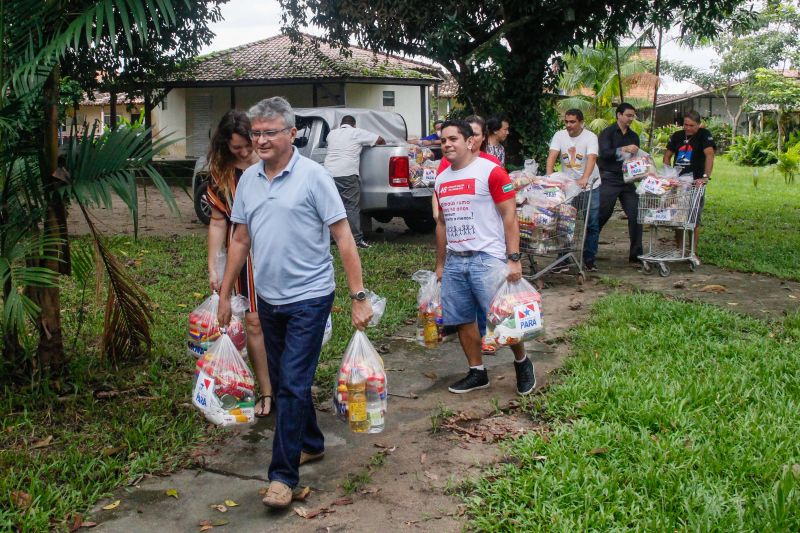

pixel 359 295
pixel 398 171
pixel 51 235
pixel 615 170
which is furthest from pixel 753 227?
pixel 51 235

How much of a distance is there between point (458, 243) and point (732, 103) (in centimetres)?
4750

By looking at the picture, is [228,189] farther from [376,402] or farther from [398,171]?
[398,171]

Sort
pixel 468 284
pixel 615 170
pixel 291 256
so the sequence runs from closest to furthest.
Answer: pixel 291 256, pixel 468 284, pixel 615 170

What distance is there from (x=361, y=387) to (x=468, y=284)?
1.52 metres

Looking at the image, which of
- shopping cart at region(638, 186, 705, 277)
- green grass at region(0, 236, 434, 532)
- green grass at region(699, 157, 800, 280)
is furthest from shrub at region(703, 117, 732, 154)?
green grass at region(0, 236, 434, 532)

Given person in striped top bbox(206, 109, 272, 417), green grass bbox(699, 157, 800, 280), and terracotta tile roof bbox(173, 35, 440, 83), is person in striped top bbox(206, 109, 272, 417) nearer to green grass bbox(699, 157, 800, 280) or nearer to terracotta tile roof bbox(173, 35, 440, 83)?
green grass bbox(699, 157, 800, 280)

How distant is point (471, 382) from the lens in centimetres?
567

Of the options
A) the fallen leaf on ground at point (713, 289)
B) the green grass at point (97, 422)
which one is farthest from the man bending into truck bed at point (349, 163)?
the fallen leaf on ground at point (713, 289)

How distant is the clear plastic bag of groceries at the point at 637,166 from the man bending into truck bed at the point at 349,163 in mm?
3599

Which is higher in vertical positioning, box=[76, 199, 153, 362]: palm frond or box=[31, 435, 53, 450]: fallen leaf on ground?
box=[76, 199, 153, 362]: palm frond

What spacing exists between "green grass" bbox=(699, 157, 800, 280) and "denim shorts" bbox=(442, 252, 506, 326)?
16.8ft

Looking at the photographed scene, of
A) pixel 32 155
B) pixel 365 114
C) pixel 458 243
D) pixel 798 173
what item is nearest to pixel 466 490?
pixel 458 243

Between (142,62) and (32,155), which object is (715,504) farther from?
(142,62)

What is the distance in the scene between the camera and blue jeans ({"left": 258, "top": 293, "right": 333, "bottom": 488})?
4.01 meters
